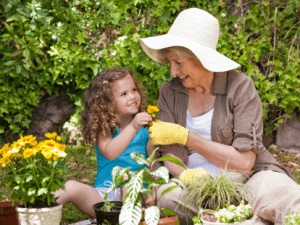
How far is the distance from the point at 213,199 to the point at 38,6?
260 centimetres

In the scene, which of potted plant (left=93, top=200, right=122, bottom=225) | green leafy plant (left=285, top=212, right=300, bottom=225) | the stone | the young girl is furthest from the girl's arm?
the stone

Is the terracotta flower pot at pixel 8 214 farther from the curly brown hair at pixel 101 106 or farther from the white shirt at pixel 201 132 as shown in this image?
the white shirt at pixel 201 132

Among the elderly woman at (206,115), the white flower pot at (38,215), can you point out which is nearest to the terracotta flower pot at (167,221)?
the elderly woman at (206,115)

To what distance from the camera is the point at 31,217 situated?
3197mm

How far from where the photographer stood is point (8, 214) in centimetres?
359

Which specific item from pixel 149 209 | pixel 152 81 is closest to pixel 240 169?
pixel 149 209

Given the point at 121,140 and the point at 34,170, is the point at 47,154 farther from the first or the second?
the point at 121,140

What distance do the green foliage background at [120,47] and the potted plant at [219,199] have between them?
6.49 ft

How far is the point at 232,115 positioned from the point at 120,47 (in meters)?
1.86

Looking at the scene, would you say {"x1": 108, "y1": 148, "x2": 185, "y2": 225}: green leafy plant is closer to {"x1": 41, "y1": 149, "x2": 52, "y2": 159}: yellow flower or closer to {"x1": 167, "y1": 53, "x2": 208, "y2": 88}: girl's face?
{"x1": 41, "y1": 149, "x2": 52, "y2": 159}: yellow flower

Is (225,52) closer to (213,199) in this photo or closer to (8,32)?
(8,32)

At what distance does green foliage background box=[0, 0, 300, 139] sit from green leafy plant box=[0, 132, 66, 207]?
2.05 meters

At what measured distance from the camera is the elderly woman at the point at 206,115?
→ 356 centimetres

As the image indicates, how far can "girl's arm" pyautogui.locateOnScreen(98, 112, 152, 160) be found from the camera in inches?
141
